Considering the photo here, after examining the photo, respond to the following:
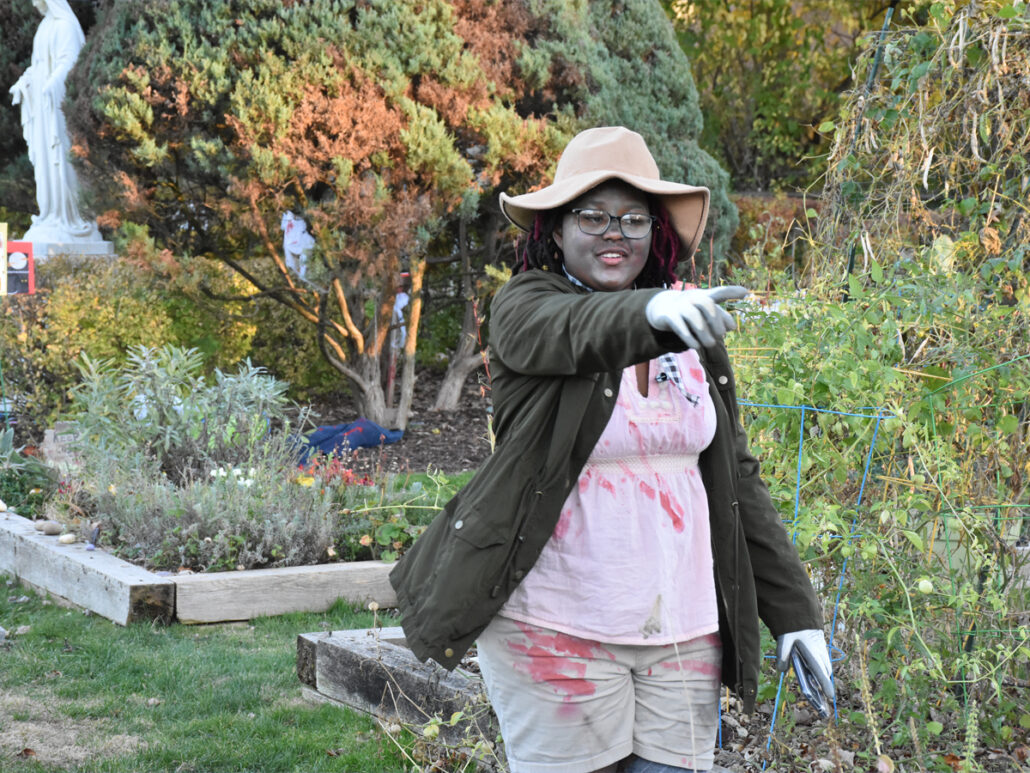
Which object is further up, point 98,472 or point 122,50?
point 122,50

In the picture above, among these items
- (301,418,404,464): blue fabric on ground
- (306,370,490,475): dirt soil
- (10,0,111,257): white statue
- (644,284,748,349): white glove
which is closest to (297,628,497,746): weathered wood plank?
(644,284,748,349): white glove

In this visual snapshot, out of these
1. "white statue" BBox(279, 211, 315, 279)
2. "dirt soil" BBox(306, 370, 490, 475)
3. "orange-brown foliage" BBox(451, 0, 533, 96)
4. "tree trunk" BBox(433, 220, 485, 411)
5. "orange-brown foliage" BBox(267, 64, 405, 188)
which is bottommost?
"dirt soil" BBox(306, 370, 490, 475)

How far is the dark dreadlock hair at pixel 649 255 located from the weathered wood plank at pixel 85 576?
10.9 ft

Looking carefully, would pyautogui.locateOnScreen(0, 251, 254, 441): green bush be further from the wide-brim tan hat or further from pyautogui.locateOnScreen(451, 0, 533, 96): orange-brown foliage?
the wide-brim tan hat

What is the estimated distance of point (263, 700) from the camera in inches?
169

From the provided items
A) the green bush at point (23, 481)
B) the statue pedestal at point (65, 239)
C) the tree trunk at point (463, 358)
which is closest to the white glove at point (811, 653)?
the green bush at point (23, 481)

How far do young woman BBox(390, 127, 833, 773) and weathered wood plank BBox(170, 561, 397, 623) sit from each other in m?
3.16

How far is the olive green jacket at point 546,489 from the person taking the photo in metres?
1.97

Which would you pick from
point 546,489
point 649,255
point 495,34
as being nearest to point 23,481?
point 495,34

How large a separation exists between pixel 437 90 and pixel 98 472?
4.33m

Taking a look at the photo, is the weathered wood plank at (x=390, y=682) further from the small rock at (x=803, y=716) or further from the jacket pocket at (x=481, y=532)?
the jacket pocket at (x=481, y=532)

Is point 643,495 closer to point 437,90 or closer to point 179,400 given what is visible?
point 179,400

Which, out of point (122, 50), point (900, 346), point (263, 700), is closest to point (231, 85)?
point (122, 50)

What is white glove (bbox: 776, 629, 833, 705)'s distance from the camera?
2336mm
